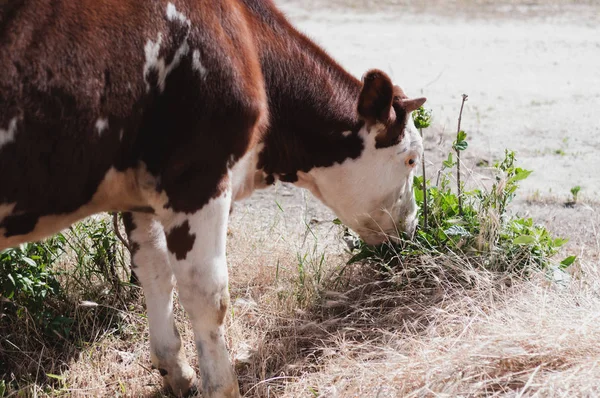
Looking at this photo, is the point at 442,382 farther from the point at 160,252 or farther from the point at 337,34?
the point at 337,34

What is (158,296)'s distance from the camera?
4.22 metres

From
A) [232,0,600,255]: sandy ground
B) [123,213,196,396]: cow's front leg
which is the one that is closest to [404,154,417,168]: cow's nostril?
[232,0,600,255]: sandy ground

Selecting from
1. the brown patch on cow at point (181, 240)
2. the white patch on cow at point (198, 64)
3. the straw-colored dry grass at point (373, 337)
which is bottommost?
the straw-colored dry grass at point (373, 337)

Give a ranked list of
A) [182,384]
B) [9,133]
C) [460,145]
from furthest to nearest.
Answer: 1. [460,145]
2. [182,384]
3. [9,133]

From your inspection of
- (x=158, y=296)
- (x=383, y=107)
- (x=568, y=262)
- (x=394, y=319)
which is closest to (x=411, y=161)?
(x=383, y=107)

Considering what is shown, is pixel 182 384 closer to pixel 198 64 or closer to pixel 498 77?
pixel 198 64

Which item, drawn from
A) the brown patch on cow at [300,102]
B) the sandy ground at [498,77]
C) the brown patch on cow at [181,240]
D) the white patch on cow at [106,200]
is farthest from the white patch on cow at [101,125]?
the sandy ground at [498,77]

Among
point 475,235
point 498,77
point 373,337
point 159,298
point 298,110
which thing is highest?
point 298,110

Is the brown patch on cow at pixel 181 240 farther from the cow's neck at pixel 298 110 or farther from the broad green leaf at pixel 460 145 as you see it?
the broad green leaf at pixel 460 145

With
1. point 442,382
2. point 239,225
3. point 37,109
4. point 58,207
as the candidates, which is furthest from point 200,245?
point 239,225

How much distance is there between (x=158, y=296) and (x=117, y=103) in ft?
4.35

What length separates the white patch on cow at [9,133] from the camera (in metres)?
2.97

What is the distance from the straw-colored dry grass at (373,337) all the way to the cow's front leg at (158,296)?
0.18 metres

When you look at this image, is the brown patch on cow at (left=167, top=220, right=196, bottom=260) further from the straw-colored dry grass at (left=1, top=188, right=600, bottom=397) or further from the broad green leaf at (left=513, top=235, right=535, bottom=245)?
the broad green leaf at (left=513, top=235, right=535, bottom=245)
